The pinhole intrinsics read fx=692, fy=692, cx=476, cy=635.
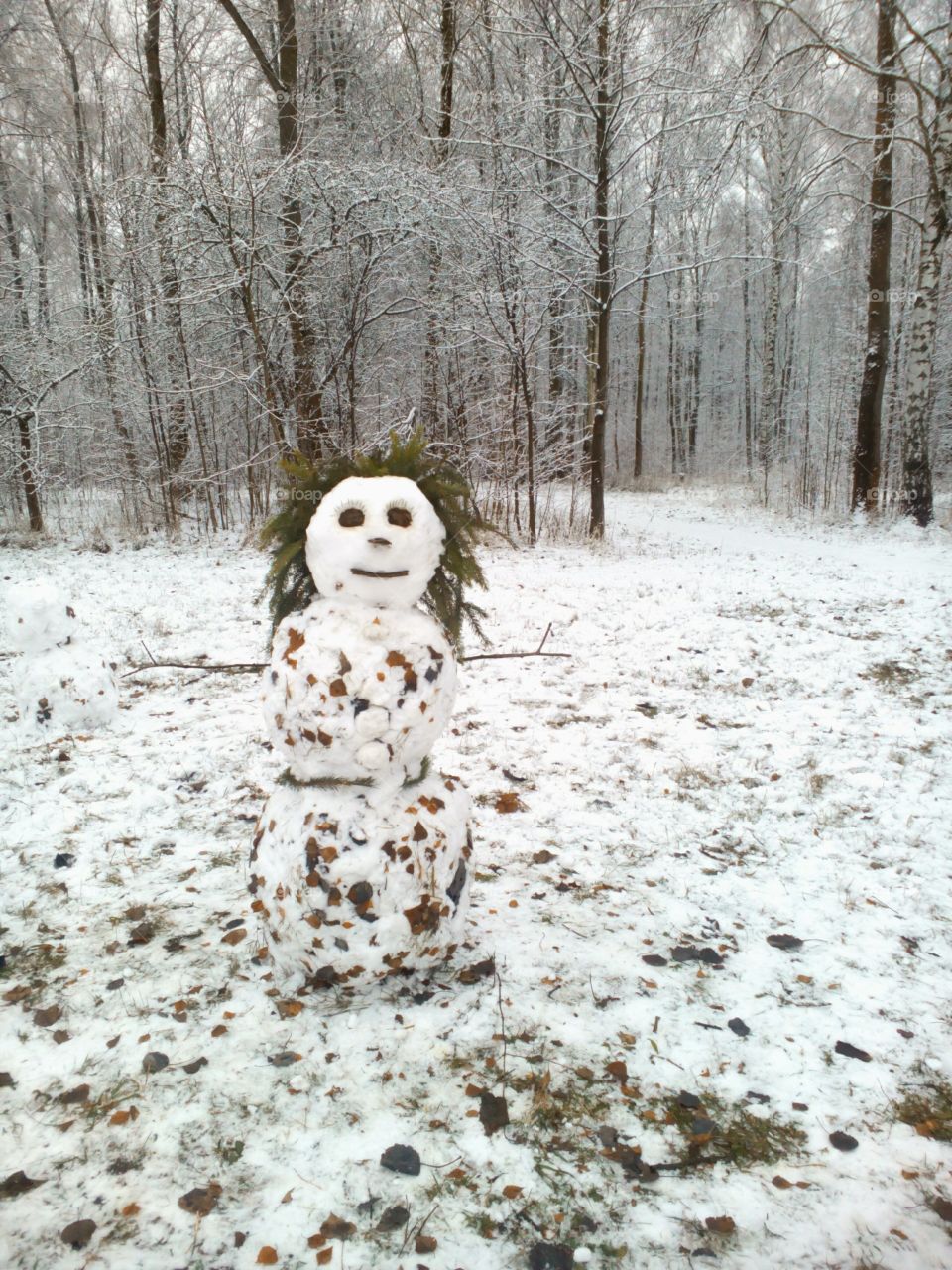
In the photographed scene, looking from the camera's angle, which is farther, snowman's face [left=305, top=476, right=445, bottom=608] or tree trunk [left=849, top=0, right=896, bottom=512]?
tree trunk [left=849, top=0, right=896, bottom=512]

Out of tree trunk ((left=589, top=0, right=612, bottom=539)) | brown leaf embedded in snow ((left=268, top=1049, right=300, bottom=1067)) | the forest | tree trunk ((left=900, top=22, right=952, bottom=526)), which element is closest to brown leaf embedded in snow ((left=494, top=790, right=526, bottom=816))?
brown leaf embedded in snow ((left=268, top=1049, right=300, bottom=1067))

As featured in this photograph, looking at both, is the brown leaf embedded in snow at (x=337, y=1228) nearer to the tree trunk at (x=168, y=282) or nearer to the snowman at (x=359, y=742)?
the snowman at (x=359, y=742)

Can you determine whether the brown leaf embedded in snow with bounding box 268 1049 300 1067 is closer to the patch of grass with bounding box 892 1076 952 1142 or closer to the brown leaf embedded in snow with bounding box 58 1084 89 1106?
the brown leaf embedded in snow with bounding box 58 1084 89 1106

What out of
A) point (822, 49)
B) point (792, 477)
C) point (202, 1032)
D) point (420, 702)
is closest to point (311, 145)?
point (822, 49)

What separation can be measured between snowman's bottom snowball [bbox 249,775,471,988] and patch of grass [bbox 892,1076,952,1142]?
1.41 meters

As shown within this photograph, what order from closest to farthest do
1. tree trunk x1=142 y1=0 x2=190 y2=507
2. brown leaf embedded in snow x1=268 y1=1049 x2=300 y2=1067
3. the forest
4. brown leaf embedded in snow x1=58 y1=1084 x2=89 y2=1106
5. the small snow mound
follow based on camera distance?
brown leaf embedded in snow x1=58 y1=1084 x2=89 y2=1106
brown leaf embedded in snow x1=268 y1=1049 x2=300 y2=1067
the small snow mound
the forest
tree trunk x1=142 y1=0 x2=190 y2=507

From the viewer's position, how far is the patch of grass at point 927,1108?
187 centimetres

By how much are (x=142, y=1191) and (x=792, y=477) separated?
20.8 m

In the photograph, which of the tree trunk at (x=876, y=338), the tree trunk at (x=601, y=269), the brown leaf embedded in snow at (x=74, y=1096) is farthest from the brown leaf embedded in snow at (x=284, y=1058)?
the tree trunk at (x=876, y=338)

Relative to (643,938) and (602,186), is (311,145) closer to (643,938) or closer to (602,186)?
(602,186)

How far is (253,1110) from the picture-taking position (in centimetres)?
192

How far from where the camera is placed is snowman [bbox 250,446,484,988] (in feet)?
7.00

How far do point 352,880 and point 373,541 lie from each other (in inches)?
41.3

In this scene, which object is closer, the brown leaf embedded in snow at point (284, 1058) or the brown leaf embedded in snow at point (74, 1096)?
the brown leaf embedded in snow at point (74, 1096)
